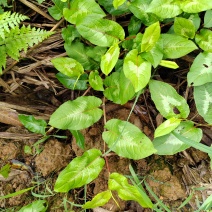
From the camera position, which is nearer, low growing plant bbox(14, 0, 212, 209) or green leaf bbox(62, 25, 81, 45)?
low growing plant bbox(14, 0, 212, 209)

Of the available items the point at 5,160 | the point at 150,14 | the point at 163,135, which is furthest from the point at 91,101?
the point at 5,160

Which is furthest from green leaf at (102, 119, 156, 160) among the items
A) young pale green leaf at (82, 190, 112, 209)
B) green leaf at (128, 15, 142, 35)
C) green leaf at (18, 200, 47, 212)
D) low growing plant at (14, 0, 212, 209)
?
green leaf at (18, 200, 47, 212)

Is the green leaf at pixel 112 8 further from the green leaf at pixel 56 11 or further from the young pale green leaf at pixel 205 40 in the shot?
the young pale green leaf at pixel 205 40

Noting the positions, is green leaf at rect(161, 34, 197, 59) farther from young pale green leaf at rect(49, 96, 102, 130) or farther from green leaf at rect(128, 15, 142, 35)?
young pale green leaf at rect(49, 96, 102, 130)

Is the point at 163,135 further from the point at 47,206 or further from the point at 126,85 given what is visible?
the point at 47,206

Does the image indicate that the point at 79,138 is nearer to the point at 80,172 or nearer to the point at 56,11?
the point at 80,172

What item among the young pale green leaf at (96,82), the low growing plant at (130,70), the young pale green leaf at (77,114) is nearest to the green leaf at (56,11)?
the low growing plant at (130,70)
